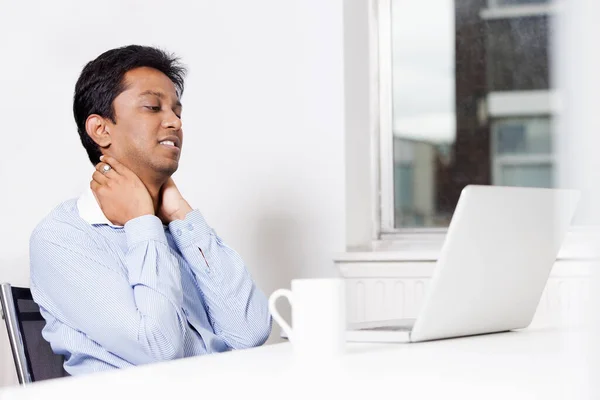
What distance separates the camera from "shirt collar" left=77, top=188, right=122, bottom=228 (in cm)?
160

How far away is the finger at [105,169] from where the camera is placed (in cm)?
169

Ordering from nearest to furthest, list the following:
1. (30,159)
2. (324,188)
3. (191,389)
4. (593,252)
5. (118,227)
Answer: (593,252) → (191,389) → (118,227) → (324,188) → (30,159)

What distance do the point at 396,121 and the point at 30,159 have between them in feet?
3.91

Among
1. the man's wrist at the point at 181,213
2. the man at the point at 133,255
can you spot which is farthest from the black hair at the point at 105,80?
the man's wrist at the point at 181,213

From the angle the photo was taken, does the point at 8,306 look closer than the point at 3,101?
Yes

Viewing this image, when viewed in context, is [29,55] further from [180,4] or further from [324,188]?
[324,188]

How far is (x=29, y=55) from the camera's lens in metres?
2.50

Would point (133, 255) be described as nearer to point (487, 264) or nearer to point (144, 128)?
point (144, 128)

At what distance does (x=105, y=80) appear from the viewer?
1731mm

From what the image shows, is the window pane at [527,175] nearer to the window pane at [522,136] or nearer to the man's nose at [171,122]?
the window pane at [522,136]

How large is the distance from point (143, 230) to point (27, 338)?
0.30m

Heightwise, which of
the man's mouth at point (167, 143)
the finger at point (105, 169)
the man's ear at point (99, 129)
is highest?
the man's ear at point (99, 129)

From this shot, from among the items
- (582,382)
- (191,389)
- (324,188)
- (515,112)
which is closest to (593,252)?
(582,382)

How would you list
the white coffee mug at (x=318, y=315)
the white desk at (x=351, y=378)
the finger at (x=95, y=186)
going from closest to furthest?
the white desk at (x=351, y=378) < the white coffee mug at (x=318, y=315) < the finger at (x=95, y=186)
